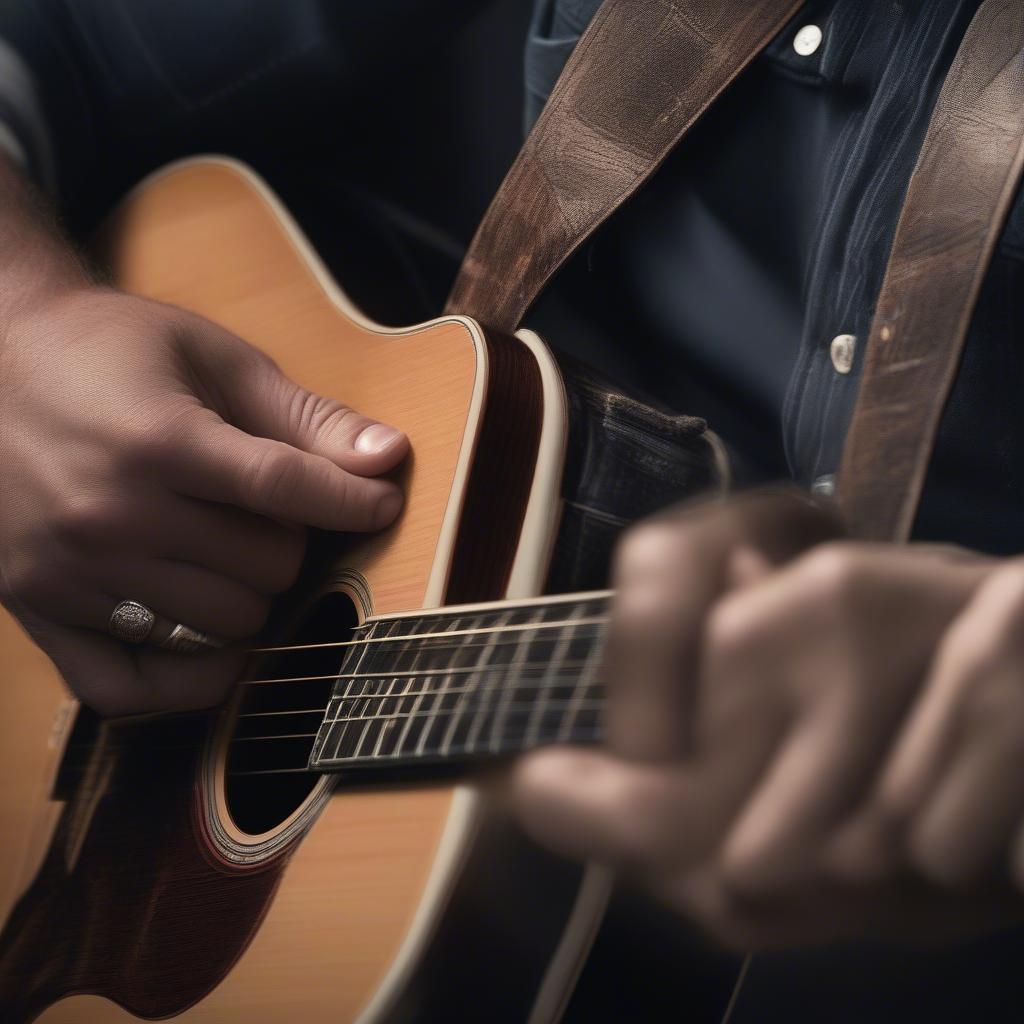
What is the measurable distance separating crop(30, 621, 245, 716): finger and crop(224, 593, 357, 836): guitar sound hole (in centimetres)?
2

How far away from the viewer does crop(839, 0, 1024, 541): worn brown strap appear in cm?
35

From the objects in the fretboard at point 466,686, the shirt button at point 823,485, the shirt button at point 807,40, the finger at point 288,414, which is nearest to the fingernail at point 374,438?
the finger at point 288,414

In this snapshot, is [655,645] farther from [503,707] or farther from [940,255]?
[940,255]

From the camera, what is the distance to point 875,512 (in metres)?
0.30

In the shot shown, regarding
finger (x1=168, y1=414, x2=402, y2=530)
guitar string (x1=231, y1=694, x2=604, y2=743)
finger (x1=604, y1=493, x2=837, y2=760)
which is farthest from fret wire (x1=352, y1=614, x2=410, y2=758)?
finger (x1=604, y1=493, x2=837, y2=760)

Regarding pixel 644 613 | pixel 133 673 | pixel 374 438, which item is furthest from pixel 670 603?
pixel 133 673

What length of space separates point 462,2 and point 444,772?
0.70 meters

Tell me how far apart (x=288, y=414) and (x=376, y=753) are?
24 centimetres

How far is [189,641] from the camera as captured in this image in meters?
0.52

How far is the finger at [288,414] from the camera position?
49cm

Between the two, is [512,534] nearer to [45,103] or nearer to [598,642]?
[598,642]

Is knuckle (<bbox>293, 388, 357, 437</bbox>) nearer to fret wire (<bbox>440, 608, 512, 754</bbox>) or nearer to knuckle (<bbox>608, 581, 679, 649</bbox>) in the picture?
fret wire (<bbox>440, 608, 512, 754</bbox>)

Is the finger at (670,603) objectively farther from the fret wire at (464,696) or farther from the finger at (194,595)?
the finger at (194,595)

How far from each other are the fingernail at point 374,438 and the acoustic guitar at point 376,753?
2 centimetres
